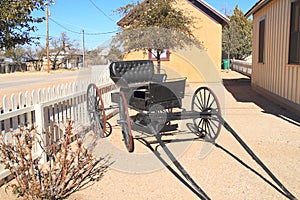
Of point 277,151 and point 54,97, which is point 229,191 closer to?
point 277,151

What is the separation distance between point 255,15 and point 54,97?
33.3 ft

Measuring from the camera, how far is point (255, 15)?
1245cm

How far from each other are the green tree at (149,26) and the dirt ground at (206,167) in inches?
230

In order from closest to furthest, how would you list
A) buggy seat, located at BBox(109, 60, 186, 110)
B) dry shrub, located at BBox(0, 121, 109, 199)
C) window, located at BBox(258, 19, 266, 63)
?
dry shrub, located at BBox(0, 121, 109, 199), buggy seat, located at BBox(109, 60, 186, 110), window, located at BBox(258, 19, 266, 63)

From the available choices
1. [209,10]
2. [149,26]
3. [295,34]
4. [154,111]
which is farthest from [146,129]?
[209,10]

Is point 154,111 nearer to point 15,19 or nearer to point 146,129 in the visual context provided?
point 146,129

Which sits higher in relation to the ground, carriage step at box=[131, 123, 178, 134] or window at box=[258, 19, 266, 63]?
window at box=[258, 19, 266, 63]

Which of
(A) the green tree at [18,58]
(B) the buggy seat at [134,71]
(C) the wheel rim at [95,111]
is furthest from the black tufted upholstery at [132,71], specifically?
(A) the green tree at [18,58]

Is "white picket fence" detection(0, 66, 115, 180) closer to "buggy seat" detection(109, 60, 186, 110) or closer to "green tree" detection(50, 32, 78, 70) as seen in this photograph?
"buggy seat" detection(109, 60, 186, 110)

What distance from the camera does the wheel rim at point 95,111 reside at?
219 inches

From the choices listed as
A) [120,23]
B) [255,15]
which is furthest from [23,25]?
[255,15]

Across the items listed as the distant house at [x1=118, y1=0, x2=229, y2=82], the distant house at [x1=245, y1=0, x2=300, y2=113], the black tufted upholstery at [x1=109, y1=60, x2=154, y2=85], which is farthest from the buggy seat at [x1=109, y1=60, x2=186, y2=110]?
the distant house at [x1=118, y1=0, x2=229, y2=82]

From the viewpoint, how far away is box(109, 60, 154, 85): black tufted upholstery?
7086 mm

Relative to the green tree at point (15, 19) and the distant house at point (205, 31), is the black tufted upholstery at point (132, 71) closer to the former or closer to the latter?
the green tree at point (15, 19)
